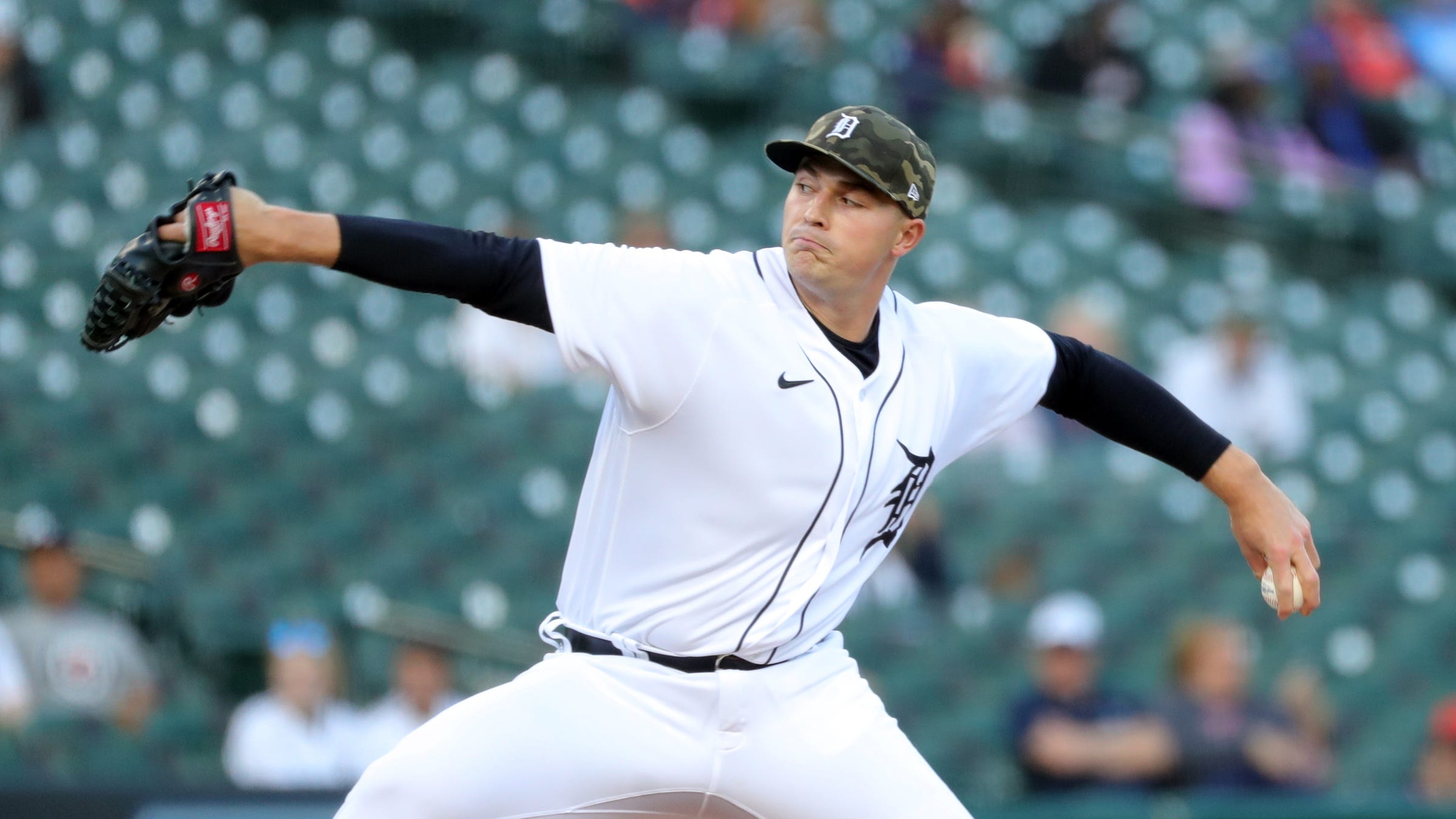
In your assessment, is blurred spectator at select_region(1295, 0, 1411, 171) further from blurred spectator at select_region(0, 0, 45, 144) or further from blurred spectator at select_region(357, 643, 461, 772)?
blurred spectator at select_region(0, 0, 45, 144)

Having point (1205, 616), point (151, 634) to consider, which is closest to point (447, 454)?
point (151, 634)

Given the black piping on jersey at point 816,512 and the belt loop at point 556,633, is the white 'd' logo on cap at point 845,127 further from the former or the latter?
the belt loop at point 556,633

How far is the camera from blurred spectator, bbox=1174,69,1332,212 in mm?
10234

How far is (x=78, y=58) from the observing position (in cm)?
909

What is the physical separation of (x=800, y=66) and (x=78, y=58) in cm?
362

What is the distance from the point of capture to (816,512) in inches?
126

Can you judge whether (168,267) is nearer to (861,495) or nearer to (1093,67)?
(861,495)

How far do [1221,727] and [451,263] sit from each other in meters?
4.22

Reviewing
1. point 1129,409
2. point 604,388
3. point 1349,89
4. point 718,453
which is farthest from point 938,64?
point 718,453

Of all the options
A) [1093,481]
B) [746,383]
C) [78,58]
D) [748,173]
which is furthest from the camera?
[748,173]

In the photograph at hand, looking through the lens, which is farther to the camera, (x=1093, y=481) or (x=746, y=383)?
(x=1093, y=481)

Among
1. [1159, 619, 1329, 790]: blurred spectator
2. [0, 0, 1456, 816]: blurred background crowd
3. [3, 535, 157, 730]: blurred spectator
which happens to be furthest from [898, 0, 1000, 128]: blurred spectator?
[3, 535, 157, 730]: blurred spectator

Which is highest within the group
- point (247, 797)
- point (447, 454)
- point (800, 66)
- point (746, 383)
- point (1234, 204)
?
point (800, 66)

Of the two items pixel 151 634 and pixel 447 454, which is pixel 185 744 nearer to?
pixel 151 634
